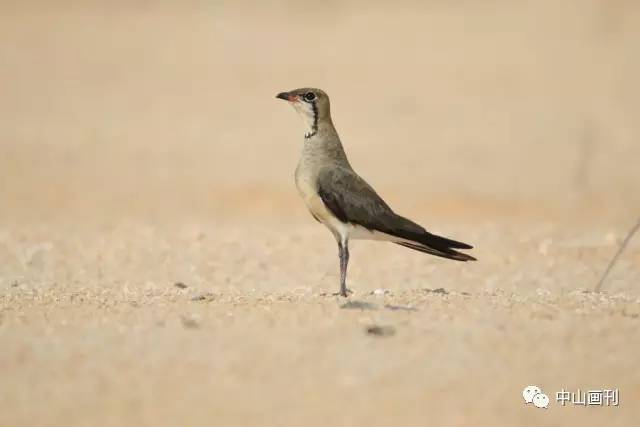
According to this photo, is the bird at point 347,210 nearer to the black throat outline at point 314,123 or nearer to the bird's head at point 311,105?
the black throat outline at point 314,123

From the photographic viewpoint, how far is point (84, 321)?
22.4ft

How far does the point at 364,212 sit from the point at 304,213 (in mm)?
8275

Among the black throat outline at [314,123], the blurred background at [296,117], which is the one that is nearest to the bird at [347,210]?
the black throat outline at [314,123]

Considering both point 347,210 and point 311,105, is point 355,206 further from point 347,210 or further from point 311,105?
point 311,105

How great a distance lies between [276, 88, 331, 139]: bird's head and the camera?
851 cm

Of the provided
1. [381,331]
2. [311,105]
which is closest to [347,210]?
[311,105]

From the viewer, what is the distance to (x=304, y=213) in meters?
16.4

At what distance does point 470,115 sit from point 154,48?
9398mm

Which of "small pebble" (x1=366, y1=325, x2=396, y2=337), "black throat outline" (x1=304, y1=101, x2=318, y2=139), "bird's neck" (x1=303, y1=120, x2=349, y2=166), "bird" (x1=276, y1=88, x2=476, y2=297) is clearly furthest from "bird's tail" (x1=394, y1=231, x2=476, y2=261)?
"small pebble" (x1=366, y1=325, x2=396, y2=337)

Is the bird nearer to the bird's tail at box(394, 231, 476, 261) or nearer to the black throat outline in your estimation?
the bird's tail at box(394, 231, 476, 261)

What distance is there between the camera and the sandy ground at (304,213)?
225 inches

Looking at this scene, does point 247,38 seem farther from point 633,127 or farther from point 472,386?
point 472,386

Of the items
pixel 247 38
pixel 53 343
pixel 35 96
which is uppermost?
pixel 247 38

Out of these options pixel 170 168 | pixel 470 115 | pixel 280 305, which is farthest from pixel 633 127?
pixel 280 305
